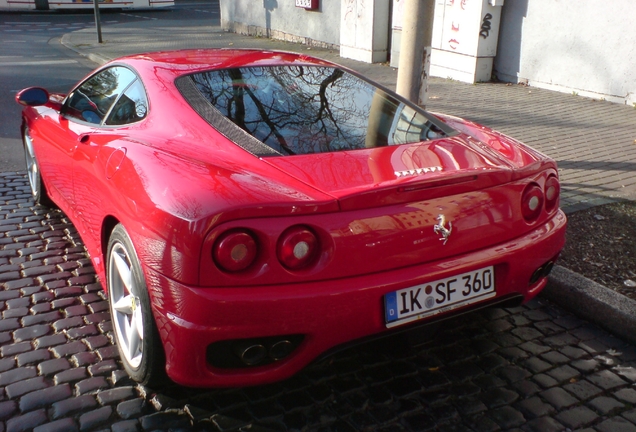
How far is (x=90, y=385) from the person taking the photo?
294cm

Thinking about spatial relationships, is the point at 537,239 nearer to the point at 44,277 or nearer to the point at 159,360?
the point at 159,360

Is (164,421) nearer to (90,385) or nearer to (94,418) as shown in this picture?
(94,418)

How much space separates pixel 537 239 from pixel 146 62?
7.35ft

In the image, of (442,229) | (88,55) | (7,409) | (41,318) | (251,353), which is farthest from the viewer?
(88,55)

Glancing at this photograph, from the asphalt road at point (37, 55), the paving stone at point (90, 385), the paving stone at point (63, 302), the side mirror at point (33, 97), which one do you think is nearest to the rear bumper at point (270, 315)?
the paving stone at point (90, 385)

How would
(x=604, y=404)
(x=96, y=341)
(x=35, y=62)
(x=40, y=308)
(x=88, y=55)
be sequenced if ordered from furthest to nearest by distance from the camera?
1. (x=88, y=55)
2. (x=35, y=62)
3. (x=40, y=308)
4. (x=96, y=341)
5. (x=604, y=404)

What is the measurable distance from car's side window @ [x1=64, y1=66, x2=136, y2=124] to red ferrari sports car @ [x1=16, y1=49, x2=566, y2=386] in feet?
0.61

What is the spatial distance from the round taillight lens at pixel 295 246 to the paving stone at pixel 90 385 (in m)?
1.15

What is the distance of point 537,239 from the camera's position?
2.95 meters

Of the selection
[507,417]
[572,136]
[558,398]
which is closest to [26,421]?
[507,417]

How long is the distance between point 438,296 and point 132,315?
1.34 meters

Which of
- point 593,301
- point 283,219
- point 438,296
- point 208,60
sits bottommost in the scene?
point 593,301

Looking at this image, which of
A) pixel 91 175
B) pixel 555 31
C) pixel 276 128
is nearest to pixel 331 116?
pixel 276 128

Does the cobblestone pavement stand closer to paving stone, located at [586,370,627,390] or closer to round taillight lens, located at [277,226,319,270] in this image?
paving stone, located at [586,370,627,390]
